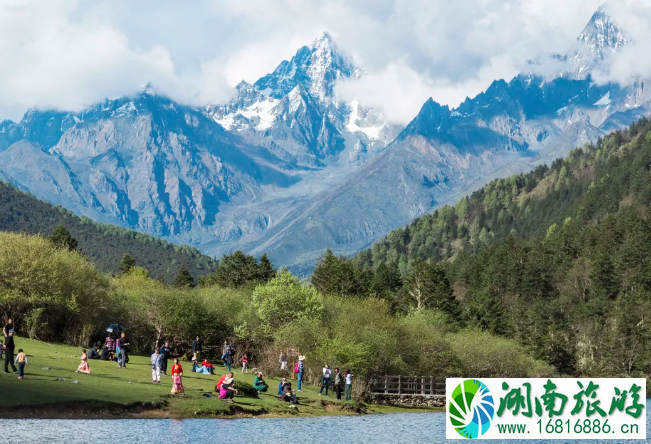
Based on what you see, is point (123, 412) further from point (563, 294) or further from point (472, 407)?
point (563, 294)

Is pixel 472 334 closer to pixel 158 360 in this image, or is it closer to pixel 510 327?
pixel 510 327

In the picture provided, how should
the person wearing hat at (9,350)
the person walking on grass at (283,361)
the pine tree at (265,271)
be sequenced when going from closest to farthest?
1. the person wearing hat at (9,350)
2. the person walking on grass at (283,361)
3. the pine tree at (265,271)

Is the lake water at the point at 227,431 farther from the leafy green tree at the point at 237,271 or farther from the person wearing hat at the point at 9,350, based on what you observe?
the leafy green tree at the point at 237,271

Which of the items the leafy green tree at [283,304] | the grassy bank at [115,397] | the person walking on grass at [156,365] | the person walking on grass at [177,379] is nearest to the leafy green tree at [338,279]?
the leafy green tree at [283,304]

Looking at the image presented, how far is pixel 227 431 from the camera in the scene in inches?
2003

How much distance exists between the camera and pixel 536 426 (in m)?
42.0

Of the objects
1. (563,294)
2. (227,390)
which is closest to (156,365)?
(227,390)

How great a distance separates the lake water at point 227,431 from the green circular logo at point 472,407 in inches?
337

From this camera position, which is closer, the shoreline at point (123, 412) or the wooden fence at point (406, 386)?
the shoreline at point (123, 412)

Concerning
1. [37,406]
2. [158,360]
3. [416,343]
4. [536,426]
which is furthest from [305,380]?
[536,426]

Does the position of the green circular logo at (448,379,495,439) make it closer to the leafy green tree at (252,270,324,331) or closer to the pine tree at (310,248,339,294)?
the leafy green tree at (252,270,324,331)

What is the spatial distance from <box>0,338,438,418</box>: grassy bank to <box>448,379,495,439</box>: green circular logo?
18.3 metres

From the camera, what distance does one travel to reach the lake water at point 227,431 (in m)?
43.8

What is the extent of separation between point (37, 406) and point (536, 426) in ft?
92.8
